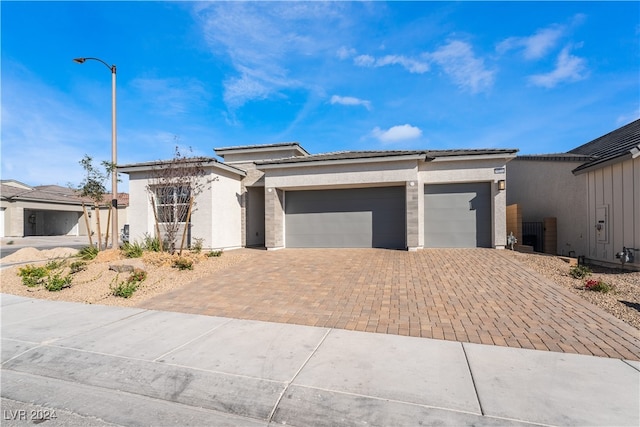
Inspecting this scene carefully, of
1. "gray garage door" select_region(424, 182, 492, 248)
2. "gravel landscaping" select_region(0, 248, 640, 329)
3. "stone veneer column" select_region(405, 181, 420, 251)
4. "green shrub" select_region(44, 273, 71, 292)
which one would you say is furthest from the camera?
"gray garage door" select_region(424, 182, 492, 248)

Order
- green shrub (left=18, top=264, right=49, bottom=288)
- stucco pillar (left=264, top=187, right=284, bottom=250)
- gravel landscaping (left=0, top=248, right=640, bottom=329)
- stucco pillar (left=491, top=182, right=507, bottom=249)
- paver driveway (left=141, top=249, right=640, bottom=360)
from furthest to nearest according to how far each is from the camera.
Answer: stucco pillar (left=264, top=187, right=284, bottom=250) < stucco pillar (left=491, top=182, right=507, bottom=249) < green shrub (left=18, top=264, right=49, bottom=288) < gravel landscaping (left=0, top=248, right=640, bottom=329) < paver driveway (left=141, top=249, right=640, bottom=360)

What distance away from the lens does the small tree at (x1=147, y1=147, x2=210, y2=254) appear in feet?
39.0

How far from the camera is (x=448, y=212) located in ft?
43.4

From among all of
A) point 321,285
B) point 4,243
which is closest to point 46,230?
point 4,243

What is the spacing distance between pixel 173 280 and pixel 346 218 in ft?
25.8

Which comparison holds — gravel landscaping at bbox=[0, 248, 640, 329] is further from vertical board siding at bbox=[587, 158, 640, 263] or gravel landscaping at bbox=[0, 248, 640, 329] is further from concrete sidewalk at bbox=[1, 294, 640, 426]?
concrete sidewalk at bbox=[1, 294, 640, 426]

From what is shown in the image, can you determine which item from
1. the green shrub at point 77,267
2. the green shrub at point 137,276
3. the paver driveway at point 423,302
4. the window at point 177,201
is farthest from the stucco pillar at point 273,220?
the green shrub at point 77,267

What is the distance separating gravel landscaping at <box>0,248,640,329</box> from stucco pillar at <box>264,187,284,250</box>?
2.82 meters

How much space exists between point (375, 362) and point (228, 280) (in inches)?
214

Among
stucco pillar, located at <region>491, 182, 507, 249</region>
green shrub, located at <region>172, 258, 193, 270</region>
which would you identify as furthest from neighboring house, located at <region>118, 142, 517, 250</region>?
green shrub, located at <region>172, 258, 193, 270</region>

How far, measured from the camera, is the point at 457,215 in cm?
1318

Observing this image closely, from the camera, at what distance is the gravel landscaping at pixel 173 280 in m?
6.20

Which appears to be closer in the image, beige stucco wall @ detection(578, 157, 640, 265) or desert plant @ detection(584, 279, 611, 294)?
desert plant @ detection(584, 279, 611, 294)

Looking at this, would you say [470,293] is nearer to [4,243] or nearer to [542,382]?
[542,382]
